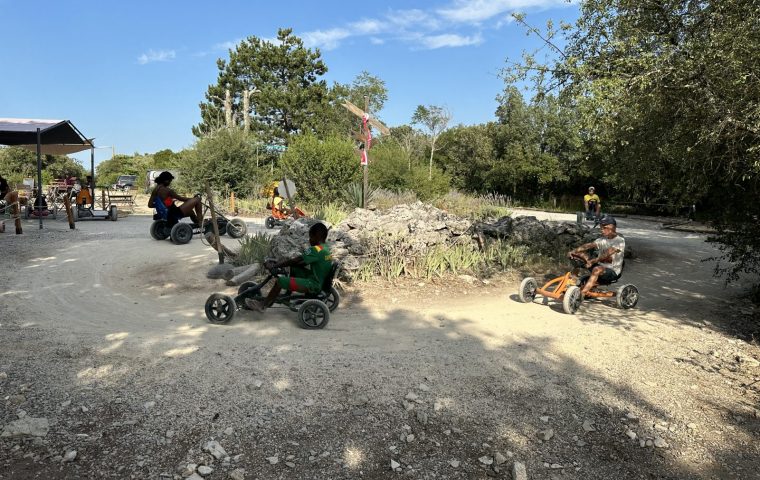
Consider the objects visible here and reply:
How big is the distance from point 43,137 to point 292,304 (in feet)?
45.8

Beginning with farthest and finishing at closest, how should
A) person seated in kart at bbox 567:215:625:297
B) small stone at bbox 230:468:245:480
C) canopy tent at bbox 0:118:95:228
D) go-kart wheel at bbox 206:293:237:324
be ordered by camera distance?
canopy tent at bbox 0:118:95:228
person seated in kart at bbox 567:215:625:297
go-kart wheel at bbox 206:293:237:324
small stone at bbox 230:468:245:480

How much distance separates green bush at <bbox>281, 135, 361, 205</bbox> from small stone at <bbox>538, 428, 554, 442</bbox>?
13636mm

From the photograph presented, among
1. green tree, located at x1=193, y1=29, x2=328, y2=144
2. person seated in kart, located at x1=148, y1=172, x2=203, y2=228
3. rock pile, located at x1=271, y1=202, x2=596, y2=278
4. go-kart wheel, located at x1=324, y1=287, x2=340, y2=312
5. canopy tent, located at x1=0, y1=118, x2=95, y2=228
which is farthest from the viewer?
green tree, located at x1=193, y1=29, x2=328, y2=144

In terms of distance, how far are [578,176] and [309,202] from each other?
71.5 ft

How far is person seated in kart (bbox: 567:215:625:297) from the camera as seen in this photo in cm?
660

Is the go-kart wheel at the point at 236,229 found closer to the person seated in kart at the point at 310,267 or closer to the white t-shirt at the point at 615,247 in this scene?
the person seated in kart at the point at 310,267

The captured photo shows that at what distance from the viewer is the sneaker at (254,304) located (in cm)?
560

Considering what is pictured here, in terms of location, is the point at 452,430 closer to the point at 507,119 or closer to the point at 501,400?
the point at 501,400

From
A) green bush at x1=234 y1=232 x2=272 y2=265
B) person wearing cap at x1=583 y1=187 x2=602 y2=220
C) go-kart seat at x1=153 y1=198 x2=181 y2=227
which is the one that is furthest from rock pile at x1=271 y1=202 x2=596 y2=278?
person wearing cap at x1=583 y1=187 x2=602 y2=220

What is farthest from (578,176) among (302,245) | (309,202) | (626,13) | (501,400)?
(501,400)

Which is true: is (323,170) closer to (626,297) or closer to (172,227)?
(172,227)

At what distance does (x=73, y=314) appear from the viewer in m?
5.63

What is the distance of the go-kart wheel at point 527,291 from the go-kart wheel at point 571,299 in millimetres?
655

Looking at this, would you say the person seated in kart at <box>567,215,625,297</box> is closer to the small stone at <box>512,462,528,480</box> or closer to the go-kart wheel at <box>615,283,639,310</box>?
the go-kart wheel at <box>615,283,639,310</box>
